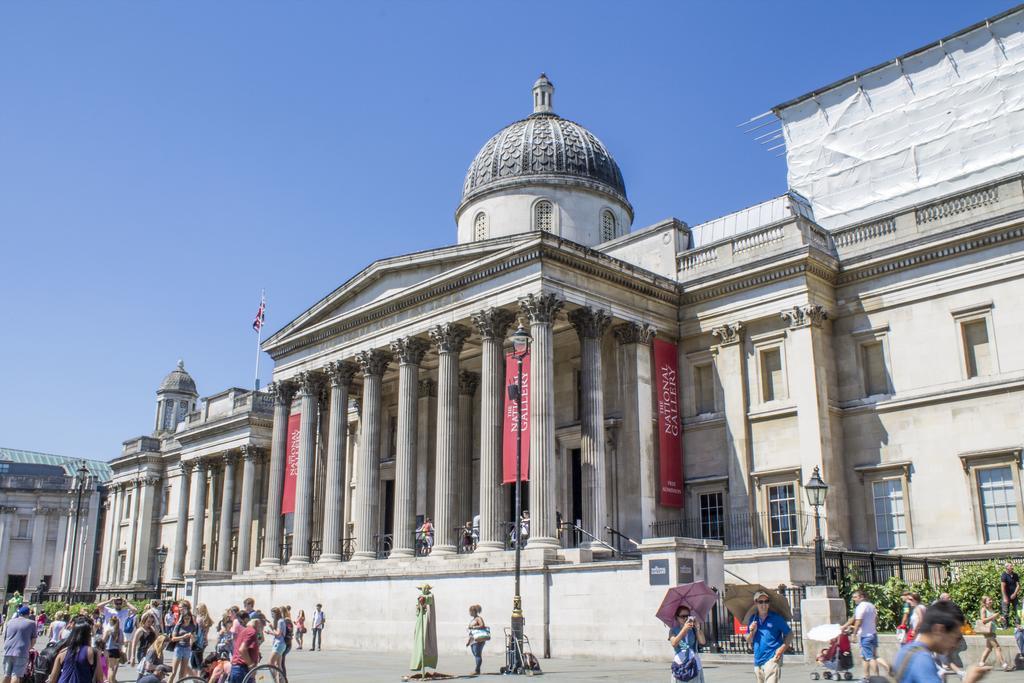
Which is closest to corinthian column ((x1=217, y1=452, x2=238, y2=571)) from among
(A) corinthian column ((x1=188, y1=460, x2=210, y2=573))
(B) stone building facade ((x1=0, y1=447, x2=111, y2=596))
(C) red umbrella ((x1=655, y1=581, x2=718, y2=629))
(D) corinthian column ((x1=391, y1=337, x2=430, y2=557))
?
(A) corinthian column ((x1=188, y1=460, x2=210, y2=573))

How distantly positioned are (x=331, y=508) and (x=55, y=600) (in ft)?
126

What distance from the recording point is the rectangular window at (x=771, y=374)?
31203 millimetres

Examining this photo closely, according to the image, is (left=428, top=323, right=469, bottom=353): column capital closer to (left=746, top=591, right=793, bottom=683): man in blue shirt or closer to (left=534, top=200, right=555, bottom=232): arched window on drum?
(left=534, top=200, right=555, bottom=232): arched window on drum

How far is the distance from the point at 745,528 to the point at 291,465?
59.0 ft

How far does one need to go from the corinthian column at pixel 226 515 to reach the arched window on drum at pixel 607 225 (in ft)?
82.5

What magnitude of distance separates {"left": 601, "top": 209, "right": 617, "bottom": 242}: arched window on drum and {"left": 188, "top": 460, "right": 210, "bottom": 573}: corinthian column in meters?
28.3

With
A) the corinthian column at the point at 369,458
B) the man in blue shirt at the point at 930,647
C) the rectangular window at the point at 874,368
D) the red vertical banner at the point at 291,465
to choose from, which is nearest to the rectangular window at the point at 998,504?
the rectangular window at the point at 874,368

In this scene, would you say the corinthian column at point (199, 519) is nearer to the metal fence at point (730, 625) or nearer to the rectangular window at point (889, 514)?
the rectangular window at point (889, 514)

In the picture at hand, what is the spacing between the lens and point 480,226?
4162 centimetres

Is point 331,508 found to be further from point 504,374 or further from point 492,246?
point 492,246

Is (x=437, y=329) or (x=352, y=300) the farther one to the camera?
(x=352, y=300)

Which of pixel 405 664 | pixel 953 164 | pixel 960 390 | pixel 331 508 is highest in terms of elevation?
pixel 953 164

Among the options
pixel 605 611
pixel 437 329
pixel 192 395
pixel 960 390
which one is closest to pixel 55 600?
pixel 192 395

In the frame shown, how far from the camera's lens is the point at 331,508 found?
1389 inches
